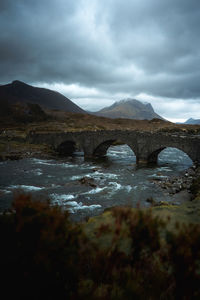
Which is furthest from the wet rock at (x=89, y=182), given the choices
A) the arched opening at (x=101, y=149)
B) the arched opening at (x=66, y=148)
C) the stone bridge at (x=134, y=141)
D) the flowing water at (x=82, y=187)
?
the arched opening at (x=66, y=148)

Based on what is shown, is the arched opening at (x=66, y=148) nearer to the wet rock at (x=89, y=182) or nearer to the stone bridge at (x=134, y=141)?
the stone bridge at (x=134, y=141)

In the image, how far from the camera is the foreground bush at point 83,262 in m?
2.43

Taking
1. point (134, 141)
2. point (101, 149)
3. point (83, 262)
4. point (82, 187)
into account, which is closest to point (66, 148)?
point (101, 149)

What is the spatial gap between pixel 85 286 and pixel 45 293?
53 centimetres

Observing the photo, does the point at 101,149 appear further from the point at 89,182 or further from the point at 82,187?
the point at 82,187

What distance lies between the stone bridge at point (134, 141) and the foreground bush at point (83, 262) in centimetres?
2087

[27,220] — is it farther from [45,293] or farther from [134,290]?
[134,290]

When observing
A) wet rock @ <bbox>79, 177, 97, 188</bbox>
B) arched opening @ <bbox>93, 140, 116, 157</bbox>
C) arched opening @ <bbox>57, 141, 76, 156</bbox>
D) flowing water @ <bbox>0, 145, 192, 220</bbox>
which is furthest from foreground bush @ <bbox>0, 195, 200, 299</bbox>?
arched opening @ <bbox>57, 141, 76, 156</bbox>

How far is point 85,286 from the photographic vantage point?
8.41ft

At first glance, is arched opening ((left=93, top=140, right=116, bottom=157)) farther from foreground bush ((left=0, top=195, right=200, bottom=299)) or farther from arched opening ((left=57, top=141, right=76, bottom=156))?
foreground bush ((left=0, top=195, right=200, bottom=299))

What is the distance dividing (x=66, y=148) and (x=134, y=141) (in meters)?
17.7

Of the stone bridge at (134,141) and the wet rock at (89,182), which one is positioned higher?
the stone bridge at (134,141)

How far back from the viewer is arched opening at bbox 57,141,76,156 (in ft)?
127

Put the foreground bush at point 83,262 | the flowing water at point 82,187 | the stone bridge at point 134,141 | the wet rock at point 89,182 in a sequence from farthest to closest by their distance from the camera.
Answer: the stone bridge at point 134,141
the wet rock at point 89,182
the flowing water at point 82,187
the foreground bush at point 83,262
